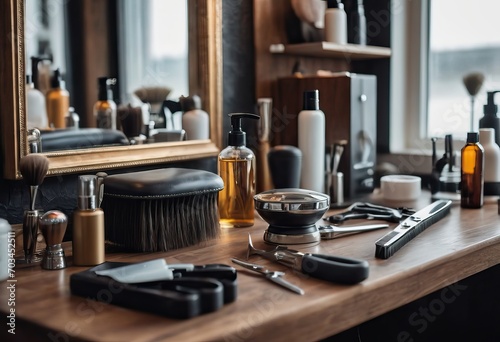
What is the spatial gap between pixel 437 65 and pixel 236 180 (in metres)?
0.98

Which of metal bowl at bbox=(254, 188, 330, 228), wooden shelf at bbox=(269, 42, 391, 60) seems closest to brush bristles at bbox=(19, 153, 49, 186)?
metal bowl at bbox=(254, 188, 330, 228)

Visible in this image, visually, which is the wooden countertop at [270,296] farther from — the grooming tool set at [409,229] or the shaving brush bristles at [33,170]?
the shaving brush bristles at [33,170]

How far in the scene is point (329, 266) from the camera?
0.99 m

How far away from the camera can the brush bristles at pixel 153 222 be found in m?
1.17

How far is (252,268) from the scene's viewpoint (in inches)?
42.1

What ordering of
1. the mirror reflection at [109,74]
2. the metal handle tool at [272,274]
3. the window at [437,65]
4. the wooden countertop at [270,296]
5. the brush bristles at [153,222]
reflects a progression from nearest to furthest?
the wooden countertop at [270,296] → the metal handle tool at [272,274] → the brush bristles at [153,222] → the mirror reflection at [109,74] → the window at [437,65]

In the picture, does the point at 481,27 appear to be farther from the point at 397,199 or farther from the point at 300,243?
the point at 300,243

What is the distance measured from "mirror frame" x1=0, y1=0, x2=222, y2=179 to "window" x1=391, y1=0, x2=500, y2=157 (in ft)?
2.38

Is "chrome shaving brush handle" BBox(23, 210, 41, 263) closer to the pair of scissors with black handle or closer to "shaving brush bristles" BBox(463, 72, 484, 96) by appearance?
the pair of scissors with black handle

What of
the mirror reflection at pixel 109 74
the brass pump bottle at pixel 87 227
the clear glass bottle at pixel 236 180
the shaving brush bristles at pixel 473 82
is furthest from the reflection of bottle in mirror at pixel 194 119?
the shaving brush bristles at pixel 473 82

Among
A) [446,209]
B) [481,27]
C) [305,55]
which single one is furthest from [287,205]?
[481,27]

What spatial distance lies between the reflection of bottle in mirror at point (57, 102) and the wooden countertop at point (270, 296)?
30 centimetres

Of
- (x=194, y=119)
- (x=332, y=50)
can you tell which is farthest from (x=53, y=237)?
(x=332, y=50)

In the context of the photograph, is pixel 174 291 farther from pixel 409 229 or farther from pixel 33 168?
pixel 409 229
